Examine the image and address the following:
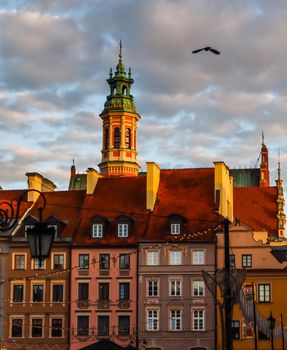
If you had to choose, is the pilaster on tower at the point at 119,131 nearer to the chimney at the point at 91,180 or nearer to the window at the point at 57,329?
the chimney at the point at 91,180

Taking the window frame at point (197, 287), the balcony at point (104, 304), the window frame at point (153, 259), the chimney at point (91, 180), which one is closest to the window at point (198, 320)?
the window frame at point (197, 287)

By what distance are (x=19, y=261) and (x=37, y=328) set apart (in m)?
5.57

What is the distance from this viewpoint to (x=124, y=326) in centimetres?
6981

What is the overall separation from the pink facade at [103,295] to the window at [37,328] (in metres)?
2.45

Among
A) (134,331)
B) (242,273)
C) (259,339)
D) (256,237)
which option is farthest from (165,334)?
(242,273)

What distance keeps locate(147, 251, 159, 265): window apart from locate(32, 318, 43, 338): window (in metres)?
9.74

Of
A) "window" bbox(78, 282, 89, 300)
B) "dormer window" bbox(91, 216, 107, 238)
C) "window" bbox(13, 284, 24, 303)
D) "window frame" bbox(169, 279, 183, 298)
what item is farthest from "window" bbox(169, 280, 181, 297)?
"window" bbox(13, 284, 24, 303)

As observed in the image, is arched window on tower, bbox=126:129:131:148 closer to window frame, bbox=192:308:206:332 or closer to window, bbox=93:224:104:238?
window, bbox=93:224:104:238

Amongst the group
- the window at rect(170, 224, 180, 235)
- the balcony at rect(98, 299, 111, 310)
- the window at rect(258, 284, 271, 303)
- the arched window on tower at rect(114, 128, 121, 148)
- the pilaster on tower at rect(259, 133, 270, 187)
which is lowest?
the balcony at rect(98, 299, 111, 310)

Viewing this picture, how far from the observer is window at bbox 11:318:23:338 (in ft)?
232

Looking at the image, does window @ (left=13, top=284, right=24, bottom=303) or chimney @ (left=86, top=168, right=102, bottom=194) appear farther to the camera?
chimney @ (left=86, top=168, right=102, bottom=194)

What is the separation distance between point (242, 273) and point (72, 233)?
49.3 meters

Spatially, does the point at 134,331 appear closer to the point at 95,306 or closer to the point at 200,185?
the point at 95,306

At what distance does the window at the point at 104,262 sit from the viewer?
70812 millimetres
